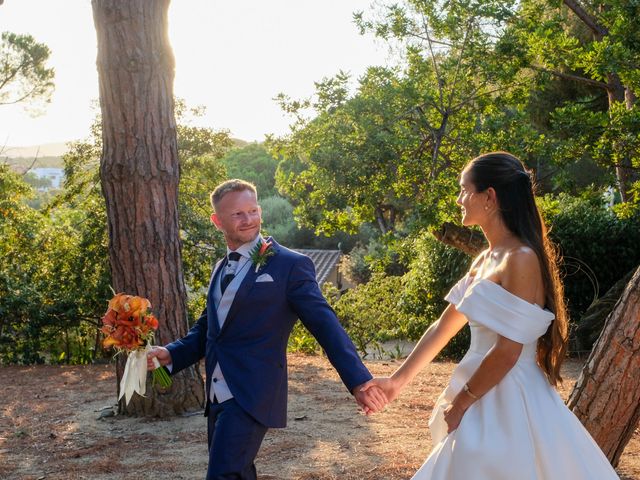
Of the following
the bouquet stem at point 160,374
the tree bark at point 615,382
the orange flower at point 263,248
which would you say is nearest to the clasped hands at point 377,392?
the orange flower at point 263,248

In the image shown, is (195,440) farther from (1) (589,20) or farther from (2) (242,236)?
(1) (589,20)

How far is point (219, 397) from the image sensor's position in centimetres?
411

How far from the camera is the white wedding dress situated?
334 centimetres

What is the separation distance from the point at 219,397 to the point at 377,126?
27.2 feet

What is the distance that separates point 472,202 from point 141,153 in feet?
16.6

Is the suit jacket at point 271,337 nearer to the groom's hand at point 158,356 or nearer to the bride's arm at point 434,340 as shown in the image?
the bride's arm at point 434,340

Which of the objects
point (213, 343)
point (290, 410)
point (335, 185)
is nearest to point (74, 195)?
point (335, 185)

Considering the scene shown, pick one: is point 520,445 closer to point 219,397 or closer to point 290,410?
point 219,397

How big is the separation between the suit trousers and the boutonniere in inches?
25.9

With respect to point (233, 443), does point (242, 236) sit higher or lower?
higher

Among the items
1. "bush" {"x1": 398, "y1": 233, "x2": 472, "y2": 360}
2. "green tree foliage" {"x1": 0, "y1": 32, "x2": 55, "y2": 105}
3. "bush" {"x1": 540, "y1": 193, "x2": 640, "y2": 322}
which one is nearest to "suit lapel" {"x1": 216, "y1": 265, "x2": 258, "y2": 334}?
"bush" {"x1": 540, "y1": 193, "x2": 640, "y2": 322}

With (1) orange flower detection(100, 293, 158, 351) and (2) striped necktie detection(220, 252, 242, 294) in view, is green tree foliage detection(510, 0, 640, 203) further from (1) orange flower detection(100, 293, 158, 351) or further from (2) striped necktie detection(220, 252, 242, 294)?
(1) orange flower detection(100, 293, 158, 351)

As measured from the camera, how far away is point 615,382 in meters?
5.24

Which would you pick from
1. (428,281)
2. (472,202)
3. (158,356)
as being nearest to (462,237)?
(428,281)
